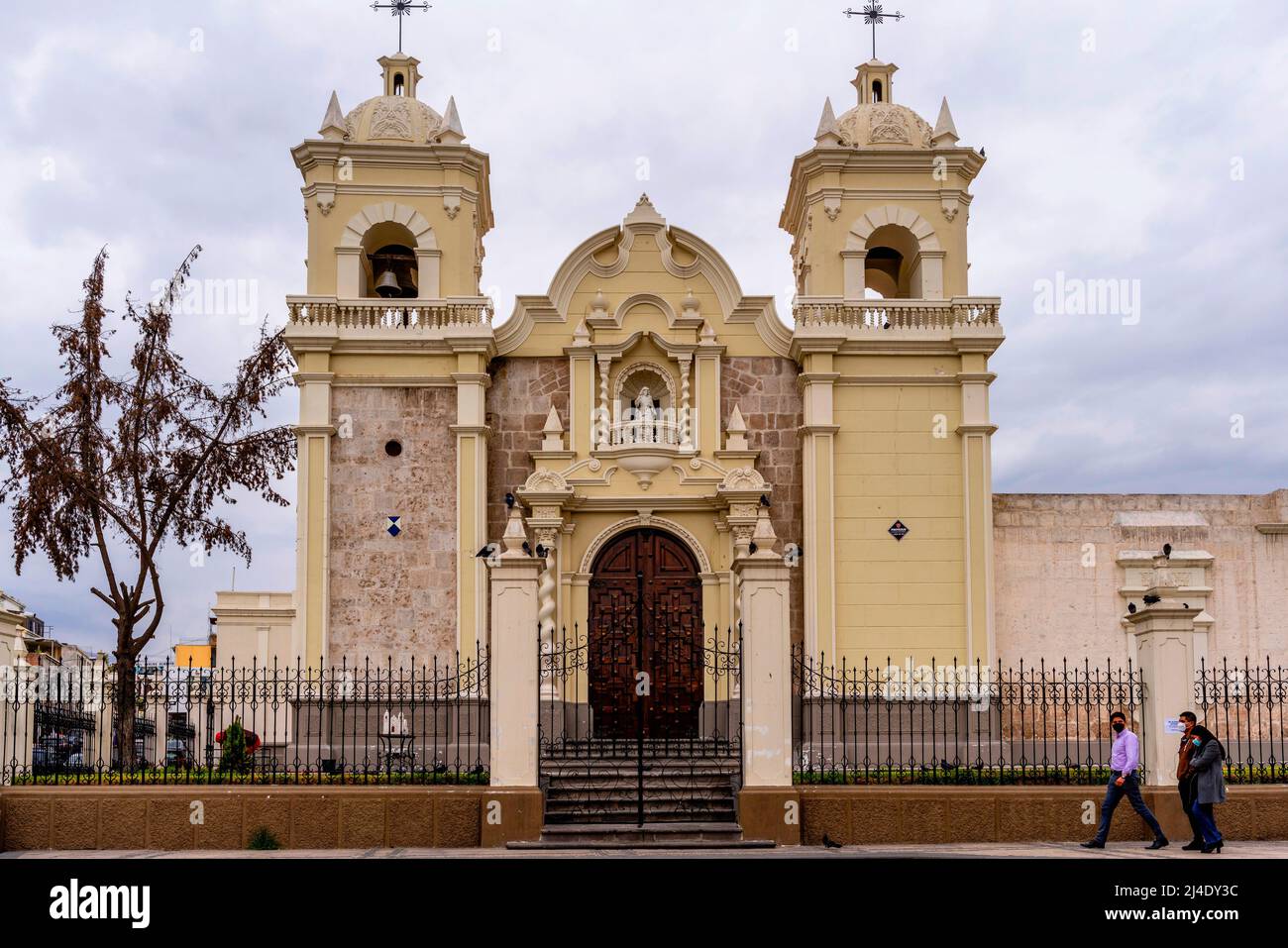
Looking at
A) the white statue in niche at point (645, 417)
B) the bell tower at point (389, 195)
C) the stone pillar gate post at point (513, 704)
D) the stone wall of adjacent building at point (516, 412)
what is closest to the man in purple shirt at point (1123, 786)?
the stone pillar gate post at point (513, 704)

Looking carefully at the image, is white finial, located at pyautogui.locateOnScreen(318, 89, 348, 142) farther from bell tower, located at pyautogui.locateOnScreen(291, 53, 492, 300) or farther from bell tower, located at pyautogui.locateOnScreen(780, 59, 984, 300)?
bell tower, located at pyautogui.locateOnScreen(780, 59, 984, 300)

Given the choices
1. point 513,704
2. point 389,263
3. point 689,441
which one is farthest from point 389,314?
point 513,704

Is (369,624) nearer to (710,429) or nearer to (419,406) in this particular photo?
(419,406)

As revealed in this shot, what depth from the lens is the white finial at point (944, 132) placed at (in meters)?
22.5

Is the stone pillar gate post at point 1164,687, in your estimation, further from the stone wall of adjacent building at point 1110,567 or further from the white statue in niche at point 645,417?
the white statue in niche at point 645,417

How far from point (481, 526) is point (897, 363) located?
6.73 metres

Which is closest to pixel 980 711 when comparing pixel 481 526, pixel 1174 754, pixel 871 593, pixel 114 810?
pixel 871 593

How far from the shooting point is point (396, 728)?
20.8 meters

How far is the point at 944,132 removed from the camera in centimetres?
2261

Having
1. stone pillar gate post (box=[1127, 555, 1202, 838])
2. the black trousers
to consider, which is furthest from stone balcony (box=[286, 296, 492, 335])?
the black trousers

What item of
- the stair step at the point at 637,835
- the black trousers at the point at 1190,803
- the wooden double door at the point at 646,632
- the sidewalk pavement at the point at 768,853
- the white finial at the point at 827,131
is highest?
the white finial at the point at 827,131

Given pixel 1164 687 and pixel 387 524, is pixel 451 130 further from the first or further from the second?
pixel 1164 687

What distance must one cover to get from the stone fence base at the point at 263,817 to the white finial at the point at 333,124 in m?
11.1

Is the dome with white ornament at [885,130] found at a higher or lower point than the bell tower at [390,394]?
higher
